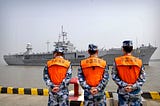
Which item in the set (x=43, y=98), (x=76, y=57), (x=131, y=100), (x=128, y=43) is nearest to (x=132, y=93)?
(x=131, y=100)

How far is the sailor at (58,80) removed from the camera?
3336mm

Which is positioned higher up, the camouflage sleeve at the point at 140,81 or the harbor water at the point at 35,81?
the camouflage sleeve at the point at 140,81

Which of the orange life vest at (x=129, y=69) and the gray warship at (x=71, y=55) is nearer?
the orange life vest at (x=129, y=69)

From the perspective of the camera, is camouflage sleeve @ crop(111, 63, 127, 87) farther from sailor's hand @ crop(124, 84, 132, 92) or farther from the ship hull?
the ship hull

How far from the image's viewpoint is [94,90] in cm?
310

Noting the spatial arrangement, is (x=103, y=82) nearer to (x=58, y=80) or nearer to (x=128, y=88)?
(x=128, y=88)

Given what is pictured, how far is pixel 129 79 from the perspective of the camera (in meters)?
3.09

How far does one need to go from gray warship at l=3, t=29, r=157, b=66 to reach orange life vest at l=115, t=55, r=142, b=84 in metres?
42.4

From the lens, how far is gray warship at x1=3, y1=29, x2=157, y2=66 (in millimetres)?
47344

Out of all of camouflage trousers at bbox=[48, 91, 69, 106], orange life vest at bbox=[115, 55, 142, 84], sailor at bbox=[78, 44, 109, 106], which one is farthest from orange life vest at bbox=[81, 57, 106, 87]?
camouflage trousers at bbox=[48, 91, 69, 106]

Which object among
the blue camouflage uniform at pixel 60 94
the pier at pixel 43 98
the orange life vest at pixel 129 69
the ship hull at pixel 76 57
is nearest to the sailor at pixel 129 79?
the orange life vest at pixel 129 69

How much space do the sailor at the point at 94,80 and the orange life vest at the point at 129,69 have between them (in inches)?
9.4

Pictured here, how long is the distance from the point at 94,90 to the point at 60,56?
0.83 metres

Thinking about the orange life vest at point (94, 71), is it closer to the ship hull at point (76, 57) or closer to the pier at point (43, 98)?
the pier at point (43, 98)
